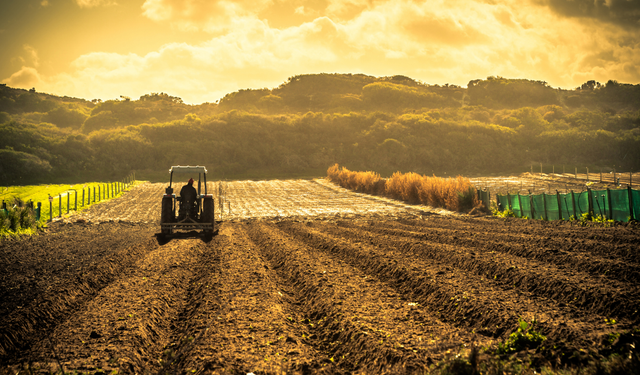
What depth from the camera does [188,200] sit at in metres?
13.8

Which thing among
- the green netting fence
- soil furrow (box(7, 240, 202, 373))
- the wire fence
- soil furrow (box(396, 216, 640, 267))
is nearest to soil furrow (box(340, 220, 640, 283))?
soil furrow (box(396, 216, 640, 267))

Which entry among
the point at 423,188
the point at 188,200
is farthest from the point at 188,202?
the point at 423,188

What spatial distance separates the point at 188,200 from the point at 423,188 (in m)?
17.6

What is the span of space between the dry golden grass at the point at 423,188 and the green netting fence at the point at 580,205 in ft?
10.7

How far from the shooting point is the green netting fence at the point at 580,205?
1381 cm

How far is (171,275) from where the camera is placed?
28.5ft

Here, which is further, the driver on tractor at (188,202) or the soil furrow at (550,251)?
the driver on tractor at (188,202)

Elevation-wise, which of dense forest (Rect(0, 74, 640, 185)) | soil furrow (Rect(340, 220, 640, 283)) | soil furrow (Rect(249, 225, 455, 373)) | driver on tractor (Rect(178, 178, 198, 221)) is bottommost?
soil furrow (Rect(249, 225, 455, 373))

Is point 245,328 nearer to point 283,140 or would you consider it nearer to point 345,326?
point 345,326

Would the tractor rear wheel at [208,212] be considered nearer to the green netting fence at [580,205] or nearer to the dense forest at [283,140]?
the green netting fence at [580,205]

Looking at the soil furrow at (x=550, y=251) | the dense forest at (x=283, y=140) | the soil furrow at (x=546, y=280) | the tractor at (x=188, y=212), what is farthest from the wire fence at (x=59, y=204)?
the dense forest at (x=283, y=140)

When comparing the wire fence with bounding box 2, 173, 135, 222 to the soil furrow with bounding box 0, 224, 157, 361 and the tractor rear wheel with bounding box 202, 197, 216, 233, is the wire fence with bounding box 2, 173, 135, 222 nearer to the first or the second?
the soil furrow with bounding box 0, 224, 157, 361

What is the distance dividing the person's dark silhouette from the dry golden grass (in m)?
15.2

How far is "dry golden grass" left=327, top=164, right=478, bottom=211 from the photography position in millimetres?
23297
